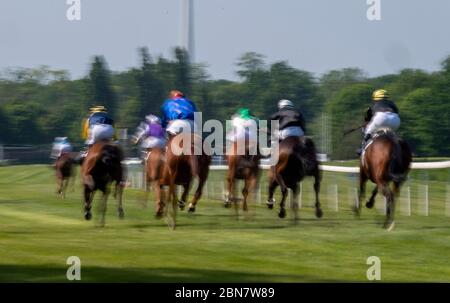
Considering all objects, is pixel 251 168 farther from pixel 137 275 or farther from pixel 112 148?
pixel 137 275

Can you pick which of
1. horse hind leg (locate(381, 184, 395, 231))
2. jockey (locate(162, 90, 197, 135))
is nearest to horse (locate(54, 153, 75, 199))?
jockey (locate(162, 90, 197, 135))

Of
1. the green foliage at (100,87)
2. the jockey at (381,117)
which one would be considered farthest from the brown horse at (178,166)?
the green foliage at (100,87)

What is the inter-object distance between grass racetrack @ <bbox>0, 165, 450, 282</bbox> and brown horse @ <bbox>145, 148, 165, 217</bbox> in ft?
1.35

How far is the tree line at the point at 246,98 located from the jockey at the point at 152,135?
28861 mm

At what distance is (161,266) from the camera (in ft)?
48.2

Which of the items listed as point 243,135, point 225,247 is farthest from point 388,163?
point 225,247

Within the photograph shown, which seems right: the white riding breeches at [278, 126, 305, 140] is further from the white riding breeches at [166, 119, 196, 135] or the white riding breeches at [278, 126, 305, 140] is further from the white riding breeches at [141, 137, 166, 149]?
the white riding breeches at [141, 137, 166, 149]

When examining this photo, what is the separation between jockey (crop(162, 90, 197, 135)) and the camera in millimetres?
21984

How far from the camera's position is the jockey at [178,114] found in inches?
866

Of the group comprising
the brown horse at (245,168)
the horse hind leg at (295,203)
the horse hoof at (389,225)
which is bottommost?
the horse hoof at (389,225)

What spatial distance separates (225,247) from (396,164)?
15.2ft

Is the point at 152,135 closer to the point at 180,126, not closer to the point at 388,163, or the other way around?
the point at 180,126

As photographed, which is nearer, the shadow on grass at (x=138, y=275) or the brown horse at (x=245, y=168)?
the shadow on grass at (x=138, y=275)

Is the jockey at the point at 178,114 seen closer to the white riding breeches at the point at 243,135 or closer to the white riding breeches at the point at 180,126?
the white riding breeches at the point at 180,126
